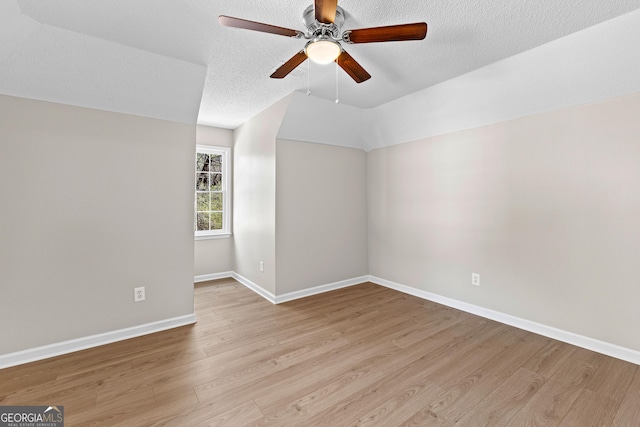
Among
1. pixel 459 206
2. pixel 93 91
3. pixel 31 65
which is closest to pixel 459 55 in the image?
pixel 459 206

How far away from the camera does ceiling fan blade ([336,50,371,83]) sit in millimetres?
1848

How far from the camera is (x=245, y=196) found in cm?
421

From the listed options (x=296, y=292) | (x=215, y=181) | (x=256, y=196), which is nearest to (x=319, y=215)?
(x=256, y=196)

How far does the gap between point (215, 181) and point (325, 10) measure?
3.65 metres

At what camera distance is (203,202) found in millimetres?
4496

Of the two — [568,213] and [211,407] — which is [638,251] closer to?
[568,213]

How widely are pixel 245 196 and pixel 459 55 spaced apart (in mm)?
3188

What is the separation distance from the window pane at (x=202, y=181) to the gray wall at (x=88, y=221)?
1641 mm

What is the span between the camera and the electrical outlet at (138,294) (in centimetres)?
262

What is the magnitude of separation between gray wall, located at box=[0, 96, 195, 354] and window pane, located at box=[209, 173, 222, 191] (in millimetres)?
1710

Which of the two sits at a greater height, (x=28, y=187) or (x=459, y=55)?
(x=459, y=55)

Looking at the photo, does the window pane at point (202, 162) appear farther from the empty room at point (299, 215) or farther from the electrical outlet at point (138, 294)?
the electrical outlet at point (138, 294)

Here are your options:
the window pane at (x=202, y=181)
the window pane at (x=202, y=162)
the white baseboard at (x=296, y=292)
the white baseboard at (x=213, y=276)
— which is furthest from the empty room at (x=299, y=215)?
the window pane at (x=202, y=181)

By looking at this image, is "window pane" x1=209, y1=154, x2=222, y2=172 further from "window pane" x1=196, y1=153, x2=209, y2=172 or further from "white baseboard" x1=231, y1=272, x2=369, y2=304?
"white baseboard" x1=231, y1=272, x2=369, y2=304
